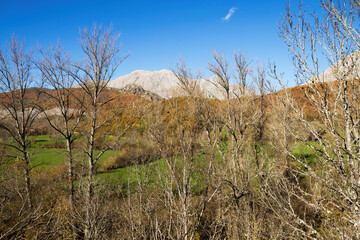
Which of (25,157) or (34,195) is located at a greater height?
(25,157)

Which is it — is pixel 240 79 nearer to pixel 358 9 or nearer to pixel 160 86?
pixel 160 86

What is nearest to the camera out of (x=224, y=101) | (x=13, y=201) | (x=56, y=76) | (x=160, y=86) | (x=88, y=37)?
(x=88, y=37)

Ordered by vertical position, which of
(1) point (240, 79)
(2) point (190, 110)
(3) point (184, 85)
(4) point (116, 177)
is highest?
(1) point (240, 79)

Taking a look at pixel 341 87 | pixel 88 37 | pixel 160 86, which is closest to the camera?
pixel 341 87

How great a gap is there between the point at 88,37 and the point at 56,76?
118 inches

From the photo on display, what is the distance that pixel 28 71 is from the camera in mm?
11734

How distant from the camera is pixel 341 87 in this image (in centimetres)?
313

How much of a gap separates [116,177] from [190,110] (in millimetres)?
13266

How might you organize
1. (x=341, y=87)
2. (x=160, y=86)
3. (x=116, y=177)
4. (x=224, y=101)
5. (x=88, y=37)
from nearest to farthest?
(x=341, y=87), (x=88, y=37), (x=160, y=86), (x=224, y=101), (x=116, y=177)

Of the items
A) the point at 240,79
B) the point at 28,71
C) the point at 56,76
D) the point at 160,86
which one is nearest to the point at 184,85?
the point at 160,86

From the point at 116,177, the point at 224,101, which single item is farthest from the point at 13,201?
the point at 224,101

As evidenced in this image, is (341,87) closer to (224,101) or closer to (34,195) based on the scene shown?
(224,101)

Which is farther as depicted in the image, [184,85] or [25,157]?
[25,157]

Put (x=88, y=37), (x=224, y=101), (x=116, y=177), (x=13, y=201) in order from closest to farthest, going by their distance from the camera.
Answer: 1. (x=88, y=37)
2. (x=224, y=101)
3. (x=13, y=201)
4. (x=116, y=177)
